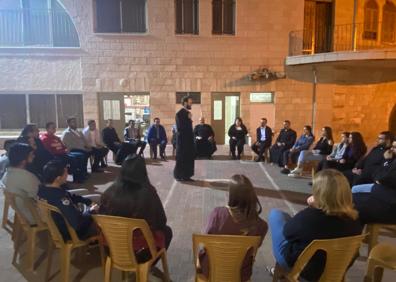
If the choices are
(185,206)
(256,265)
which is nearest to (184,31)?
(185,206)

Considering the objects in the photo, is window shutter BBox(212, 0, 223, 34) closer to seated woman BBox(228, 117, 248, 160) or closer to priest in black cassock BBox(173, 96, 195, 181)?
seated woman BBox(228, 117, 248, 160)

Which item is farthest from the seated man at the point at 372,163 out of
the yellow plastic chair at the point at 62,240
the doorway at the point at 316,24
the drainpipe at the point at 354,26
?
the doorway at the point at 316,24

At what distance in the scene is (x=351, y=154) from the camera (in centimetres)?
642

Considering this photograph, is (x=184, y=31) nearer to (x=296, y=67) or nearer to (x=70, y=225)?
(x=296, y=67)

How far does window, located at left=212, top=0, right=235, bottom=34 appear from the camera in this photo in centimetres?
1188

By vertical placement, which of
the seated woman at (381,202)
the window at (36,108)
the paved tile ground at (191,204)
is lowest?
the paved tile ground at (191,204)

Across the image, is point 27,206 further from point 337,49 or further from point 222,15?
point 337,49

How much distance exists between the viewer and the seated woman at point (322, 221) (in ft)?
7.89

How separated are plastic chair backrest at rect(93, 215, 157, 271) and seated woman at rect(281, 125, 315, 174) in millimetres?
5787

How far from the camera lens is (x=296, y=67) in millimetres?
11875

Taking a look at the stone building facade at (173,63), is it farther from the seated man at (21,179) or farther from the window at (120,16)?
the seated man at (21,179)

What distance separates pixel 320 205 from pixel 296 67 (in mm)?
10170

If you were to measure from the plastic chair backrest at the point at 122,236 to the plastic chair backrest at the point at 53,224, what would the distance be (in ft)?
1.68

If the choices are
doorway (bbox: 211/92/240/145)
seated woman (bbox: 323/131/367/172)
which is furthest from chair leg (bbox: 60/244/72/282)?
doorway (bbox: 211/92/240/145)
